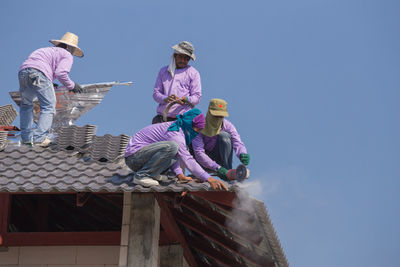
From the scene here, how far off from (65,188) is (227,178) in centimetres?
203

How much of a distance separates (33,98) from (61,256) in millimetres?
2551

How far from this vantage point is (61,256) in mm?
8609

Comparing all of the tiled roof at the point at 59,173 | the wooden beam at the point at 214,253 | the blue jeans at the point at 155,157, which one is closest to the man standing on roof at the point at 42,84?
the tiled roof at the point at 59,173

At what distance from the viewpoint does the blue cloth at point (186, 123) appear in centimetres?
793

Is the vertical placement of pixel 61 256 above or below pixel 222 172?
below

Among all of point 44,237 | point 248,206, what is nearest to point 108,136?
point 44,237

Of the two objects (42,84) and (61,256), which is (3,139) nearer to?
(42,84)

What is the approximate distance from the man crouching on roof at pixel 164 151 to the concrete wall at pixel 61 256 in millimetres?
1425

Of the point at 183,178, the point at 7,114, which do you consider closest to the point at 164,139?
the point at 183,178

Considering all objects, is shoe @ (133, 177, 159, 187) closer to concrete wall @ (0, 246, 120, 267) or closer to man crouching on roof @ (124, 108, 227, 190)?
man crouching on roof @ (124, 108, 227, 190)

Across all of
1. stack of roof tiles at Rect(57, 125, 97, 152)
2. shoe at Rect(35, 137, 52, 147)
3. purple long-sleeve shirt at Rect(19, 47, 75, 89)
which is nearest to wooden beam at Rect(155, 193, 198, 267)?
stack of roof tiles at Rect(57, 125, 97, 152)

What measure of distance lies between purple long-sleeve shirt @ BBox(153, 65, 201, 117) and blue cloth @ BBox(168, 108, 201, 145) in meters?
1.54

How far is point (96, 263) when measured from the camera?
854 cm

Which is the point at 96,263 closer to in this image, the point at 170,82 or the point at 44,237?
the point at 44,237
